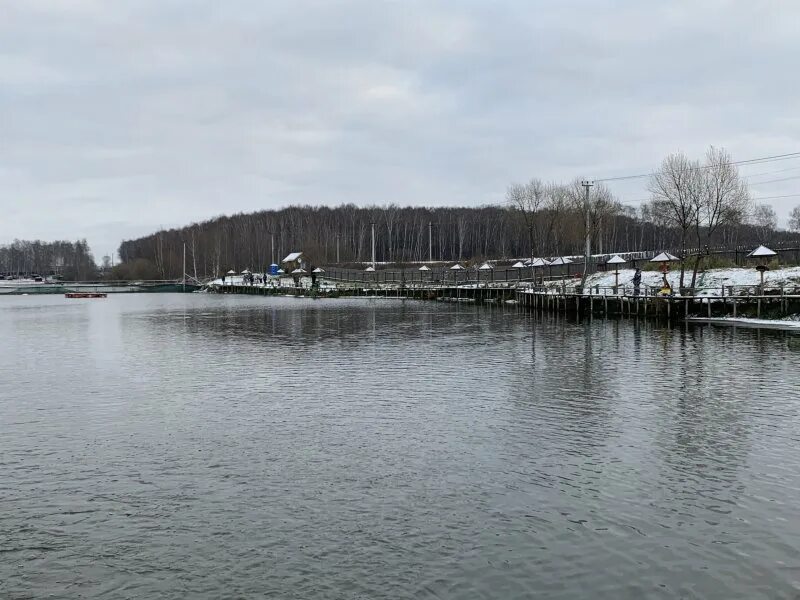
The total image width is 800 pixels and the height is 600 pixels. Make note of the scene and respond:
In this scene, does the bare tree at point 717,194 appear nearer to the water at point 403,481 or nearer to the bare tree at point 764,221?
the water at point 403,481

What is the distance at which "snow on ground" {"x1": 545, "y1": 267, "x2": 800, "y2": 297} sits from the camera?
155 feet

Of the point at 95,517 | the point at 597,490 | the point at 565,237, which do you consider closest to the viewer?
the point at 95,517

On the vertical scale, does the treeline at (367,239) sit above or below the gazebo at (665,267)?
above

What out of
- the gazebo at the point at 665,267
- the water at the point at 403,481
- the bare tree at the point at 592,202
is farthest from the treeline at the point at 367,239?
the water at the point at 403,481

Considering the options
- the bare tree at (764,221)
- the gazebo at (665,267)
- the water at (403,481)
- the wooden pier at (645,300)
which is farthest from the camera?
the bare tree at (764,221)

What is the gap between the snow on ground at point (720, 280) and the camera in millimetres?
47281

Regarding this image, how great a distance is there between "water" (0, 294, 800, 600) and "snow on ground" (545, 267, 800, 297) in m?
24.3

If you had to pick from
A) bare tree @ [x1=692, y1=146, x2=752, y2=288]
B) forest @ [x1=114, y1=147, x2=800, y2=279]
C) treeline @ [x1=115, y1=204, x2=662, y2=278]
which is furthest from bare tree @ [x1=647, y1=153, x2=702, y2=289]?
treeline @ [x1=115, y1=204, x2=662, y2=278]

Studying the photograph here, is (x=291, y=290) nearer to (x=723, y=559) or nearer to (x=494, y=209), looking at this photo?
(x=494, y=209)

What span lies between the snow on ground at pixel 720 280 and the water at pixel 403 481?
24335mm

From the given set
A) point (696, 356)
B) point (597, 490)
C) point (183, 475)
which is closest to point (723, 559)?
point (597, 490)

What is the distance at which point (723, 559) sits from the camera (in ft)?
28.7

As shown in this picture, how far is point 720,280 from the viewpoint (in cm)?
5416

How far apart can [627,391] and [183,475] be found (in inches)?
522
